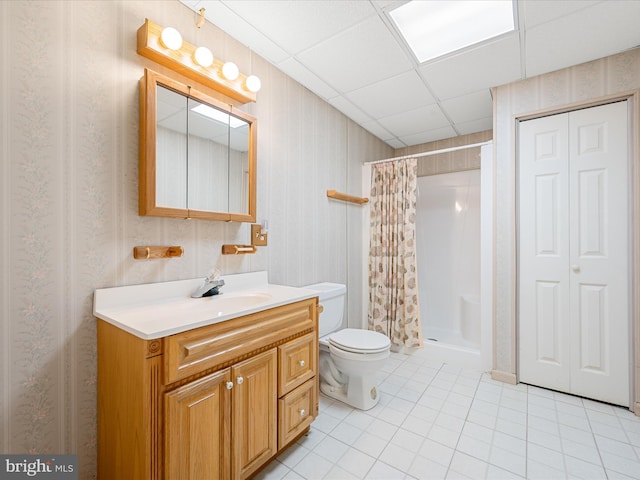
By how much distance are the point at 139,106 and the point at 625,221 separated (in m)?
2.99

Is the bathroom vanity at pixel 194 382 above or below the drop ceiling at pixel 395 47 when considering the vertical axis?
below

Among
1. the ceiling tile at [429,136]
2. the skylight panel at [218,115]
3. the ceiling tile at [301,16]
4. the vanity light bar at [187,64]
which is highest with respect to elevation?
the ceiling tile at [301,16]

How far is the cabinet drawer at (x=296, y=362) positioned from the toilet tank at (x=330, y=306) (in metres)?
0.45

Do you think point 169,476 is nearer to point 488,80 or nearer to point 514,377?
point 514,377

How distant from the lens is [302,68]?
6.84 ft

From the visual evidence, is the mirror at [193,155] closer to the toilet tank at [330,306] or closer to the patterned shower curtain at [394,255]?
the toilet tank at [330,306]

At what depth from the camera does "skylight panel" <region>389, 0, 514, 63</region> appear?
5.09 feet

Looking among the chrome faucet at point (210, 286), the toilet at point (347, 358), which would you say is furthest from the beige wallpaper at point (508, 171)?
the chrome faucet at point (210, 286)

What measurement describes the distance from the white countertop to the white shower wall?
235 centimetres

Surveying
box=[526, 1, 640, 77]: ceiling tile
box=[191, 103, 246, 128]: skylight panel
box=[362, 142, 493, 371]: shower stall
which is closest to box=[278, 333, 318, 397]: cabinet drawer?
box=[191, 103, 246, 128]: skylight panel

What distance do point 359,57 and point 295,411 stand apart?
2178mm

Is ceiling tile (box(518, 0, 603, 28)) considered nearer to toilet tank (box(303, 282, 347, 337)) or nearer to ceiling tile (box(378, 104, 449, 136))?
ceiling tile (box(378, 104, 449, 136))

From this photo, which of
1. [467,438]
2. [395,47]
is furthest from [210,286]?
[395,47]

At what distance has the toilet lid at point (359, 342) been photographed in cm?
190
